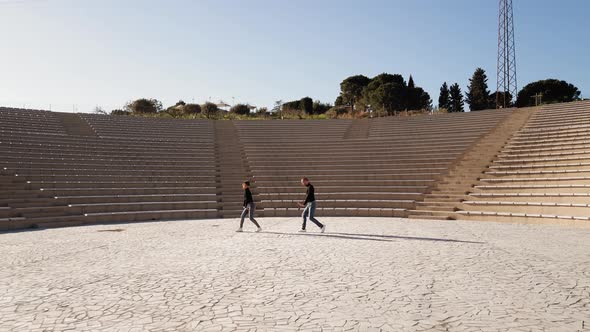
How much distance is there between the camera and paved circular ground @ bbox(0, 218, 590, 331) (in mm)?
5070

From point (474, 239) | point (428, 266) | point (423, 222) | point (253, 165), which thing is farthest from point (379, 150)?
point (428, 266)

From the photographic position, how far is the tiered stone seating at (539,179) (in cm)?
1436

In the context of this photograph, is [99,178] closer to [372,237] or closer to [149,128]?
[149,128]

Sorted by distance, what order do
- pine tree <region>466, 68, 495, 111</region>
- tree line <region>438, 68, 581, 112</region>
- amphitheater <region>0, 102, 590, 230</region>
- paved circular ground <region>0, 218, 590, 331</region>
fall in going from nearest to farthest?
1. paved circular ground <region>0, 218, 590, 331</region>
2. amphitheater <region>0, 102, 590, 230</region>
3. tree line <region>438, 68, 581, 112</region>
4. pine tree <region>466, 68, 495, 111</region>

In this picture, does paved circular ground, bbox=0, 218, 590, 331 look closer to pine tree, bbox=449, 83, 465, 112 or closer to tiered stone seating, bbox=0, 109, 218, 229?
tiered stone seating, bbox=0, 109, 218, 229

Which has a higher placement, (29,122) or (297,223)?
→ (29,122)

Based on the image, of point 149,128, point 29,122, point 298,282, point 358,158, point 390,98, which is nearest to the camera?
point 298,282

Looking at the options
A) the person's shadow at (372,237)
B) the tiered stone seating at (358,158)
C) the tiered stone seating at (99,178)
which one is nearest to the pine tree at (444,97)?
the tiered stone seating at (358,158)

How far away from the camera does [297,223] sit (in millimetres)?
14680

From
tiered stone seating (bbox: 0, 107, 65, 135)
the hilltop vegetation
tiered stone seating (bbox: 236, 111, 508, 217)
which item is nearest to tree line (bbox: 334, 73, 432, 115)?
the hilltop vegetation

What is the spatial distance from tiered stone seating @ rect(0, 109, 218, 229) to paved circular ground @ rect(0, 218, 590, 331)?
3.60 meters

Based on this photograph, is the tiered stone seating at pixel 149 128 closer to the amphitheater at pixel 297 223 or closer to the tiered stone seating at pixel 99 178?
the amphitheater at pixel 297 223

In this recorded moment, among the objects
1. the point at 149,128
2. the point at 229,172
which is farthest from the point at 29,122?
the point at 229,172

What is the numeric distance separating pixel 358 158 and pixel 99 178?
1179cm
